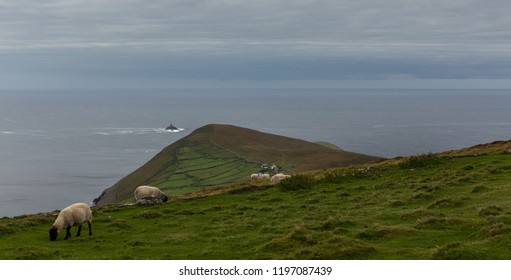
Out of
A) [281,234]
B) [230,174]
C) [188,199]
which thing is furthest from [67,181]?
[281,234]

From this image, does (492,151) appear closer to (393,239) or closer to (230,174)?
(393,239)

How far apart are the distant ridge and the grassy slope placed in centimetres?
6691

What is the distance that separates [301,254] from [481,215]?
9.91m

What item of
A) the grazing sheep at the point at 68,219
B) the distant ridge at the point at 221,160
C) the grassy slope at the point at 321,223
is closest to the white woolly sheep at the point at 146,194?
the grassy slope at the point at 321,223

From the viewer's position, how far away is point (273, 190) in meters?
39.3

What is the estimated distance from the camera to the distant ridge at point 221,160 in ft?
367

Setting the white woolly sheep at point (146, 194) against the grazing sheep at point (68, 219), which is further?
the white woolly sheep at point (146, 194)

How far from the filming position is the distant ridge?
111931 millimetres

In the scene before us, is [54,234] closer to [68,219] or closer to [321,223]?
[68,219]

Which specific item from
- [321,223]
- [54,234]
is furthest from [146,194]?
[321,223]

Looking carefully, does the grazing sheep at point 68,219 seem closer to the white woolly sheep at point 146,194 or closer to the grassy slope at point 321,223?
the grassy slope at point 321,223

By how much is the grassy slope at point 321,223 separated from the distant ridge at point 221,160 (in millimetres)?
66906

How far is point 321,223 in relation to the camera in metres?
23.2

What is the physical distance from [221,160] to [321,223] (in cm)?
11190
